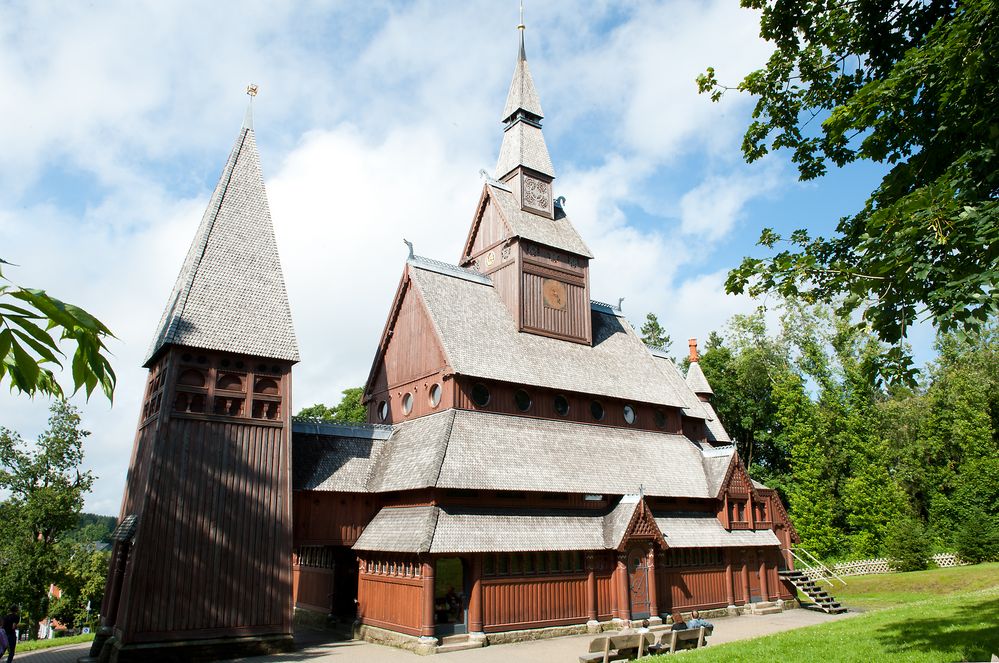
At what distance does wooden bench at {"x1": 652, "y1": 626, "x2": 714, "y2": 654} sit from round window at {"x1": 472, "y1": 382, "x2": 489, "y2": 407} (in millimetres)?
9977

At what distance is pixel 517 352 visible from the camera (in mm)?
26625

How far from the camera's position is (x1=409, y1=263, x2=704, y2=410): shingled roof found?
82.8ft

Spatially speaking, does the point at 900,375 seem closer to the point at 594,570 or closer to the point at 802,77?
the point at 802,77

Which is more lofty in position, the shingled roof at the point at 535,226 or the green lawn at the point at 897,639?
the shingled roof at the point at 535,226

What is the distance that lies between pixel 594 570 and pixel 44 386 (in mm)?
21618

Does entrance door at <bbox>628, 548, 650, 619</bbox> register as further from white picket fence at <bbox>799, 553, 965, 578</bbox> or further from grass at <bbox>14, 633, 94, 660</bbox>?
A: grass at <bbox>14, 633, 94, 660</bbox>

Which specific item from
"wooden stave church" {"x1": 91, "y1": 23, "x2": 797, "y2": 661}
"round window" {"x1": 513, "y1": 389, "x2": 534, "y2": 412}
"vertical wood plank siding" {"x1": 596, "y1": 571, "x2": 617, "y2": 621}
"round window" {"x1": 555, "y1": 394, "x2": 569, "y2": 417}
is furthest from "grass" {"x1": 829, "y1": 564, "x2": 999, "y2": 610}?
"round window" {"x1": 513, "y1": 389, "x2": 534, "y2": 412}

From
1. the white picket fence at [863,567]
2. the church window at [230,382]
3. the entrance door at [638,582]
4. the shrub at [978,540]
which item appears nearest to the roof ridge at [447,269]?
the church window at [230,382]

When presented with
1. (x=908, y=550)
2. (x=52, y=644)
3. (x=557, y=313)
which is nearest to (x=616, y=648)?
(x=557, y=313)

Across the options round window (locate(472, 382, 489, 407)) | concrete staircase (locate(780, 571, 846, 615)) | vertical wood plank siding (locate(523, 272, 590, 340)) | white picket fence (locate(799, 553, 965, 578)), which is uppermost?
vertical wood plank siding (locate(523, 272, 590, 340))

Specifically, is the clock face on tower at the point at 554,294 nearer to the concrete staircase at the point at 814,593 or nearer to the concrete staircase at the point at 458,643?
the concrete staircase at the point at 458,643

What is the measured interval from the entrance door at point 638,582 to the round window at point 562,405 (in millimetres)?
5840

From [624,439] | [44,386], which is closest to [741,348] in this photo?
[624,439]

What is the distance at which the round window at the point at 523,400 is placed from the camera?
25891 mm
